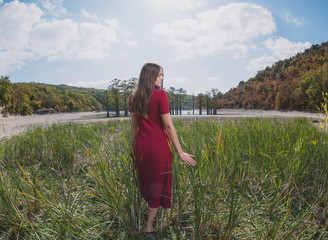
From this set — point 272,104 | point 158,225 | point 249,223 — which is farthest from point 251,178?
point 272,104

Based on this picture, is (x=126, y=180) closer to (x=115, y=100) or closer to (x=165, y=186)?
(x=165, y=186)

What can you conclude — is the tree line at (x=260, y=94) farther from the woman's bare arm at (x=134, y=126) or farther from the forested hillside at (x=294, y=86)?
the woman's bare arm at (x=134, y=126)

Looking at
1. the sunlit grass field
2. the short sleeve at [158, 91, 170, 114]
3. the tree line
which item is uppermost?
the tree line

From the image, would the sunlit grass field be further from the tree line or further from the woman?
the tree line

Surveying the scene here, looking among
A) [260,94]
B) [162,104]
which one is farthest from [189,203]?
[260,94]

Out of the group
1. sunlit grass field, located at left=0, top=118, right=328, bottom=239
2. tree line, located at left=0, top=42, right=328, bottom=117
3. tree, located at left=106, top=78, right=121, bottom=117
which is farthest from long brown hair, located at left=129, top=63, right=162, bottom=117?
tree, located at left=106, top=78, right=121, bottom=117

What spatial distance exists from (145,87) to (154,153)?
50 cm

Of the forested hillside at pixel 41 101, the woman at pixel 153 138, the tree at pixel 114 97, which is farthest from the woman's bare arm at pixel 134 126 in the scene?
the forested hillside at pixel 41 101

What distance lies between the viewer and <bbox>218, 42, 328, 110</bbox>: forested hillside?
2427cm

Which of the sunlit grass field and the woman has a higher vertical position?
the woman

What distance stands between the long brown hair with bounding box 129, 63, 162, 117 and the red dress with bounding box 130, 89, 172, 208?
4 centimetres

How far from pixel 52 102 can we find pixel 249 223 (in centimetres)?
7976

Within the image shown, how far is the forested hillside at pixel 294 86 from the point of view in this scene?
2427cm

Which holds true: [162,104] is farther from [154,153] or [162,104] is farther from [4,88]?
[4,88]
